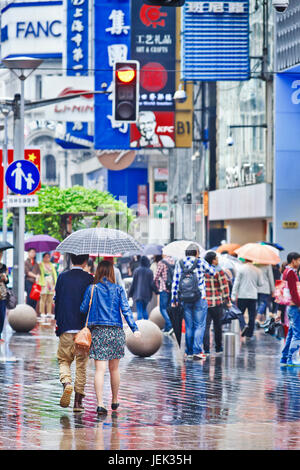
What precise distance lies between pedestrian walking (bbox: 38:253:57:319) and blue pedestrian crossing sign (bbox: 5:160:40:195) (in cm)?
991

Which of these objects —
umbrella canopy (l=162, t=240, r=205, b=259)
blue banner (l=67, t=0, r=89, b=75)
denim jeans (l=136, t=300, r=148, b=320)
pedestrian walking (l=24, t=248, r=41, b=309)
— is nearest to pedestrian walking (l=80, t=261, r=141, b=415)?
umbrella canopy (l=162, t=240, r=205, b=259)

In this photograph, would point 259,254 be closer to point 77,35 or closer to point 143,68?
point 143,68

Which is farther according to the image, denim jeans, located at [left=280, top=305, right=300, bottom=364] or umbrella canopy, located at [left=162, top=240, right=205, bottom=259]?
umbrella canopy, located at [left=162, top=240, right=205, bottom=259]

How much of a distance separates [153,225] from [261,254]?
47.9m

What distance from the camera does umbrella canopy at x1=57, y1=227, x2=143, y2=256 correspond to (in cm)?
1238

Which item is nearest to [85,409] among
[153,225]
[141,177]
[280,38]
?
[280,38]

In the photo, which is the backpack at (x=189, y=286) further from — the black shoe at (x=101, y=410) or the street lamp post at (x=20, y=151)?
the black shoe at (x=101, y=410)

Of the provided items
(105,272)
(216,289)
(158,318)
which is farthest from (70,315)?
(158,318)

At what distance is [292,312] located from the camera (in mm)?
16562

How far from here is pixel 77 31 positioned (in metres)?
52.2

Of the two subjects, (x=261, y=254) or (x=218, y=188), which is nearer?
(x=261, y=254)

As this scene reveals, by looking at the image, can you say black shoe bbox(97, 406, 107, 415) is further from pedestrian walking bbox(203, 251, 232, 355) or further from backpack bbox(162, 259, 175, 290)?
backpack bbox(162, 259, 175, 290)

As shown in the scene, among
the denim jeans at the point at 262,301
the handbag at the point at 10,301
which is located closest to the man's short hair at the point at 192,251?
the handbag at the point at 10,301
